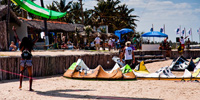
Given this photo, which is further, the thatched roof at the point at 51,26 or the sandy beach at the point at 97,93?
the thatched roof at the point at 51,26

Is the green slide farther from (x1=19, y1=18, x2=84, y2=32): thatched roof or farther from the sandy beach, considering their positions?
the sandy beach

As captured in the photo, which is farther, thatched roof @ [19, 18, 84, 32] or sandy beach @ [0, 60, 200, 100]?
thatched roof @ [19, 18, 84, 32]

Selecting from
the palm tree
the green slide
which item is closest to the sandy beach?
the green slide

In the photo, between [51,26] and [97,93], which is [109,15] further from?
[97,93]

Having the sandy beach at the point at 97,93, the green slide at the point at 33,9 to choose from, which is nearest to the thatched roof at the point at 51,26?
the green slide at the point at 33,9

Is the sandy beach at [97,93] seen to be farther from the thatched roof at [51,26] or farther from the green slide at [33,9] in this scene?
the thatched roof at [51,26]

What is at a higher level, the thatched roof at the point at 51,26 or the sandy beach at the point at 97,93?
the thatched roof at the point at 51,26

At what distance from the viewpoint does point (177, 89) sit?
26.3 feet

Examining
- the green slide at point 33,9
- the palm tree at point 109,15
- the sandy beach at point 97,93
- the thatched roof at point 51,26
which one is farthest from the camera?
the palm tree at point 109,15

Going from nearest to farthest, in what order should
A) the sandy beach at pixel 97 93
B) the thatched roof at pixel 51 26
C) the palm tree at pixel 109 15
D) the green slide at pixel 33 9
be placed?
1. the sandy beach at pixel 97 93
2. the green slide at pixel 33 9
3. the thatched roof at pixel 51 26
4. the palm tree at pixel 109 15

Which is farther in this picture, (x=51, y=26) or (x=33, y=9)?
(x=51, y=26)

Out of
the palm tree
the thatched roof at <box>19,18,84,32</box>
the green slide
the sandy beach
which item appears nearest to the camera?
the sandy beach

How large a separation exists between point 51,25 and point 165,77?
887 inches

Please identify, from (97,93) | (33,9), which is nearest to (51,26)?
(33,9)
